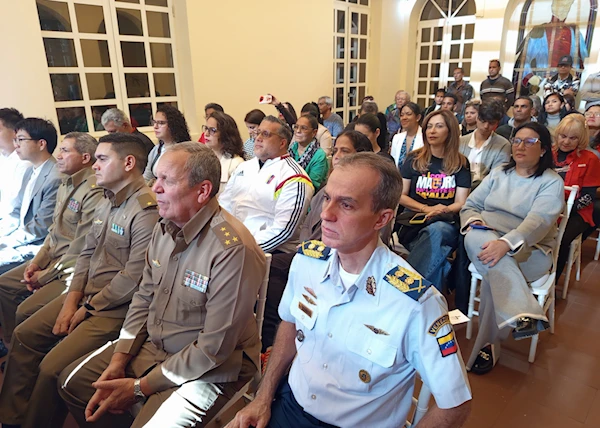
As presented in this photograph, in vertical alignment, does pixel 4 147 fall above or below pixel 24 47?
below

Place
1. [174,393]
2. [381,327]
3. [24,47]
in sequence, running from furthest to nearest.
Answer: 1. [24,47]
2. [174,393]
3. [381,327]

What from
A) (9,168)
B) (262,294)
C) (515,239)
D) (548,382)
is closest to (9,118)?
(9,168)

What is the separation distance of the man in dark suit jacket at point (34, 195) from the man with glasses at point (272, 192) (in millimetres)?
1222

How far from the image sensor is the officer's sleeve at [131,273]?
1.81 meters

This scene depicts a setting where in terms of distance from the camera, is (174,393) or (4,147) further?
(4,147)

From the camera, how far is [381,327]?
1.10 m

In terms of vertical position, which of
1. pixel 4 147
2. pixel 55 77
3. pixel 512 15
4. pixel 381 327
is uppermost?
pixel 512 15

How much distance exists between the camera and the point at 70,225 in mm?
2338

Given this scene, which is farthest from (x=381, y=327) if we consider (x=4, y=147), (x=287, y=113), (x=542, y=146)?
(x=287, y=113)

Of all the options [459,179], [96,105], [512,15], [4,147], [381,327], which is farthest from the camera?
[512,15]

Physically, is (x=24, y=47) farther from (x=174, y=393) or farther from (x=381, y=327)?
(x=381, y=327)

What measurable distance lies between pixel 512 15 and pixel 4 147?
8.41m

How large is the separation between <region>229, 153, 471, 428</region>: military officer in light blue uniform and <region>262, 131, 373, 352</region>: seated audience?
2.46 ft

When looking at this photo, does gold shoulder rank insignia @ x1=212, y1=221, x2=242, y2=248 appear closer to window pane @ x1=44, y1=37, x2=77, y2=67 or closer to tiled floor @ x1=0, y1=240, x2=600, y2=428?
tiled floor @ x1=0, y1=240, x2=600, y2=428
